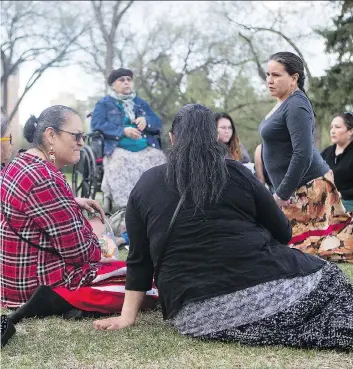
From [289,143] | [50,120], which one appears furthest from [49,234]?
[289,143]

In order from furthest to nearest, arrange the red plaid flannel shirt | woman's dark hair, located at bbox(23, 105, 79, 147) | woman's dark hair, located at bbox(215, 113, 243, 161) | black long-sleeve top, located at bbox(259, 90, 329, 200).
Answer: woman's dark hair, located at bbox(215, 113, 243, 161) → black long-sleeve top, located at bbox(259, 90, 329, 200) → woman's dark hair, located at bbox(23, 105, 79, 147) → the red plaid flannel shirt

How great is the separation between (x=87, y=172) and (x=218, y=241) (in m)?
4.70

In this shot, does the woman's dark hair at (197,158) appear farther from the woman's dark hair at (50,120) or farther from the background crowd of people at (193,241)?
the woman's dark hair at (50,120)

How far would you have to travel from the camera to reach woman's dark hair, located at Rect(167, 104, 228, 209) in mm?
2141

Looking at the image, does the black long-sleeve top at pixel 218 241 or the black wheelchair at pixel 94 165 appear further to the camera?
the black wheelchair at pixel 94 165

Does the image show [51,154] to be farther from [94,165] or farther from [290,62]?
[94,165]

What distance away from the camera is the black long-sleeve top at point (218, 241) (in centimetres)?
215

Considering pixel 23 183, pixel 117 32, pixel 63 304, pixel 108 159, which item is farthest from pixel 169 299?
pixel 117 32

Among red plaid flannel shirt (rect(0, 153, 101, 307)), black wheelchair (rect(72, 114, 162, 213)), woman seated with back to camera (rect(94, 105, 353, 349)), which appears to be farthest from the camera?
black wheelchair (rect(72, 114, 162, 213))

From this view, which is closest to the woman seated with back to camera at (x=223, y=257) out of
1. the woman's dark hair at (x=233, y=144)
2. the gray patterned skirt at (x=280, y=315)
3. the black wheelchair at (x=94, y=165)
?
the gray patterned skirt at (x=280, y=315)

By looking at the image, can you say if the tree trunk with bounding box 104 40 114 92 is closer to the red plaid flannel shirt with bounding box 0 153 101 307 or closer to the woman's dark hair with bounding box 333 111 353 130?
the woman's dark hair with bounding box 333 111 353 130

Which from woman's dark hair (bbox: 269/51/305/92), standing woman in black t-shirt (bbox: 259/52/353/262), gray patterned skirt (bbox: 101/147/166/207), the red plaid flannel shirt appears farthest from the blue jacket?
the red plaid flannel shirt

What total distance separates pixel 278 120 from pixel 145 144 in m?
2.78

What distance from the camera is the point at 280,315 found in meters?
2.13
